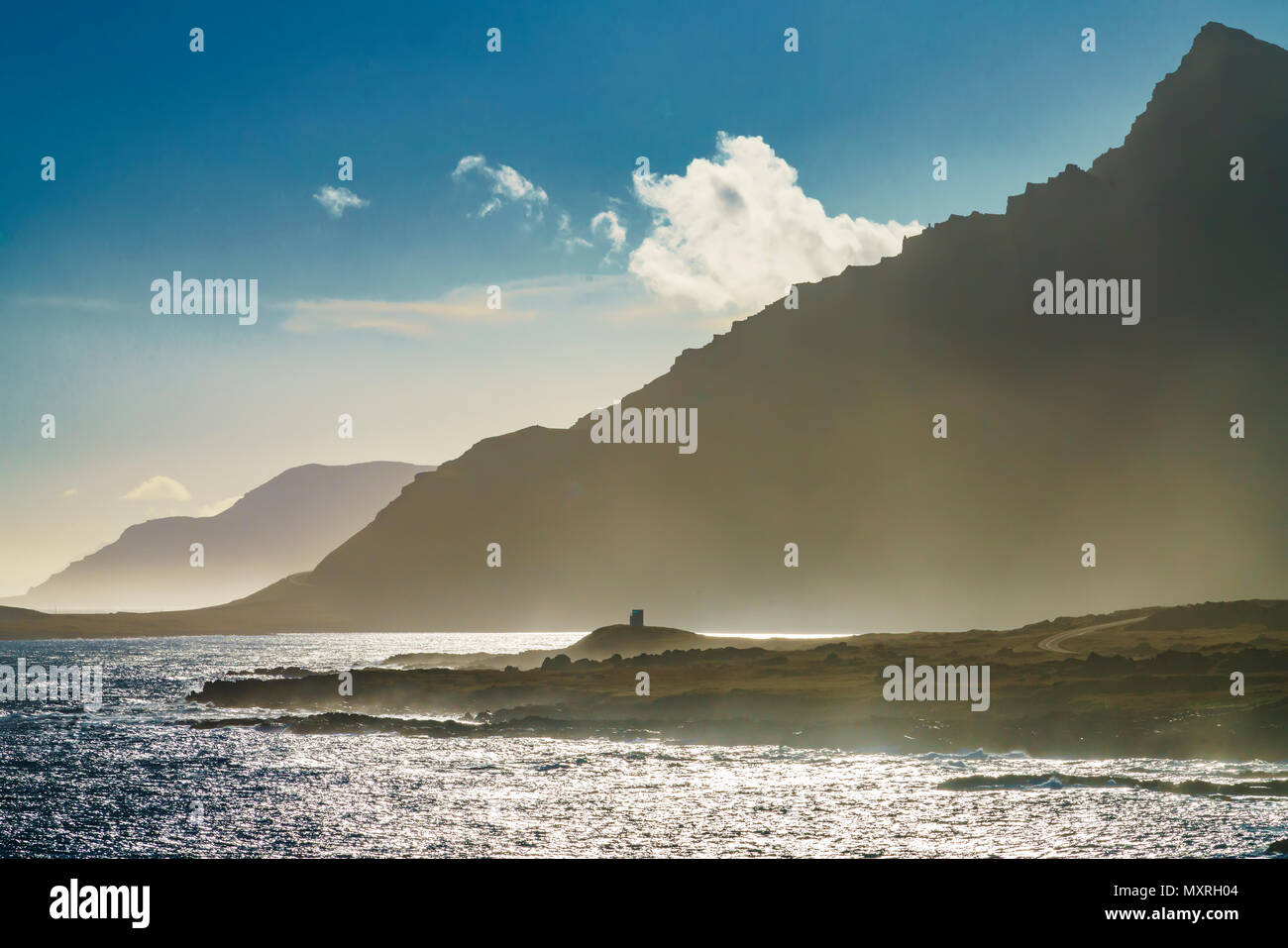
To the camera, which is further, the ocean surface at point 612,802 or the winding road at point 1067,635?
the winding road at point 1067,635

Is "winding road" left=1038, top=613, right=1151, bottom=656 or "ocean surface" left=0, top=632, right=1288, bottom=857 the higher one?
"winding road" left=1038, top=613, right=1151, bottom=656

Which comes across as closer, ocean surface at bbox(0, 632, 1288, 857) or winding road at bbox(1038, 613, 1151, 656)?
ocean surface at bbox(0, 632, 1288, 857)

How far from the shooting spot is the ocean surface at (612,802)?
140 ft

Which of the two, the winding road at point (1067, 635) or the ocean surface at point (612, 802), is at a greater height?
the winding road at point (1067, 635)

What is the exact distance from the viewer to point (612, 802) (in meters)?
51.5

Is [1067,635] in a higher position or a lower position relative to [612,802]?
higher

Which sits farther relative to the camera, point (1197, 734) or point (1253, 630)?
point (1253, 630)

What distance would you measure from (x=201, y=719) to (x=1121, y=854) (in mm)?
82511

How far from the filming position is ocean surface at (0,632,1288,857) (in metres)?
42.6

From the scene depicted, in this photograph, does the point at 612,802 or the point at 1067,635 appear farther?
the point at 1067,635

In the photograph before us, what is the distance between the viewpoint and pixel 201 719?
96.0 m
